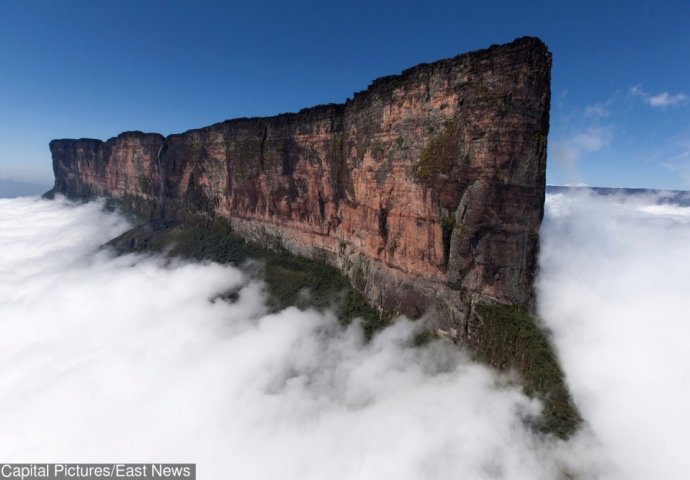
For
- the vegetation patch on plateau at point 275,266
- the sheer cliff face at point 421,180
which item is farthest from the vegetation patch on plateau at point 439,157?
the vegetation patch on plateau at point 275,266

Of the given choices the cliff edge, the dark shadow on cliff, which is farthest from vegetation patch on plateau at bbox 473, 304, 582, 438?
the cliff edge

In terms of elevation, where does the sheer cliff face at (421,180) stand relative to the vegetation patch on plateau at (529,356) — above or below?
Answer: above

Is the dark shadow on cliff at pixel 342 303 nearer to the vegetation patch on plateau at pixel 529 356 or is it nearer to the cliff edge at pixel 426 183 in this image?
A: the vegetation patch on plateau at pixel 529 356

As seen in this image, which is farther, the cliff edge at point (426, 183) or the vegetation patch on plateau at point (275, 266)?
the vegetation patch on plateau at point (275, 266)

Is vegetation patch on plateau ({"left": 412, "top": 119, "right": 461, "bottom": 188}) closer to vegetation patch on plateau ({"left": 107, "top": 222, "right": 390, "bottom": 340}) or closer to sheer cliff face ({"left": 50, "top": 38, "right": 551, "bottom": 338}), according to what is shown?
sheer cliff face ({"left": 50, "top": 38, "right": 551, "bottom": 338})

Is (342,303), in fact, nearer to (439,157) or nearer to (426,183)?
(426,183)

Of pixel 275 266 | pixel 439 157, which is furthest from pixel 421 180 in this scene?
pixel 275 266
